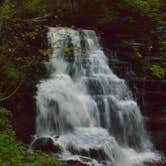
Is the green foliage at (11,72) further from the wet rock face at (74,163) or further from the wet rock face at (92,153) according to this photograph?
the wet rock face at (74,163)

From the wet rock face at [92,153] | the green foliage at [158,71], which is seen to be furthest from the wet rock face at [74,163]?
the green foliage at [158,71]

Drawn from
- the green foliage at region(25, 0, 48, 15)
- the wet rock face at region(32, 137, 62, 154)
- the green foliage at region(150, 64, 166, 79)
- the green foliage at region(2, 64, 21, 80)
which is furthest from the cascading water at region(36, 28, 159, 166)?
the green foliage at region(25, 0, 48, 15)

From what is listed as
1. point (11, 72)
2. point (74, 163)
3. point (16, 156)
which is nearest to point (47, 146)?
point (74, 163)

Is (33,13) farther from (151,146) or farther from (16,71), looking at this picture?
(151,146)

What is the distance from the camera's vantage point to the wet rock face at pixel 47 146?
9603mm

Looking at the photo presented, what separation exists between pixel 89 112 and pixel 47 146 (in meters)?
2.38

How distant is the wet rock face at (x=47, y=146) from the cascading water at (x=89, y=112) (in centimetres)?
24

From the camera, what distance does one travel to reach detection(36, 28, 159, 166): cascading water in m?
10.3

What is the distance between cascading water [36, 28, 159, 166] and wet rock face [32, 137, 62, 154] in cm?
24

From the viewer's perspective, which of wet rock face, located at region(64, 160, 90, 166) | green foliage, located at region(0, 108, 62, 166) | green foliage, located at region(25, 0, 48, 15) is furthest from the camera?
green foliage, located at region(25, 0, 48, 15)

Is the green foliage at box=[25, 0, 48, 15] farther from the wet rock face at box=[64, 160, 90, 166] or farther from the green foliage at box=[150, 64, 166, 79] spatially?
the wet rock face at box=[64, 160, 90, 166]

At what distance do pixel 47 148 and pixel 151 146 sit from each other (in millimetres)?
3868

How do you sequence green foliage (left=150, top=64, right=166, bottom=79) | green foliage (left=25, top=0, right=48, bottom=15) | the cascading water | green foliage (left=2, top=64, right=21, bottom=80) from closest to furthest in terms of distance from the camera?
the cascading water → green foliage (left=2, top=64, right=21, bottom=80) → green foliage (left=150, top=64, right=166, bottom=79) → green foliage (left=25, top=0, right=48, bottom=15)

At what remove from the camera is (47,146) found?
9656mm
